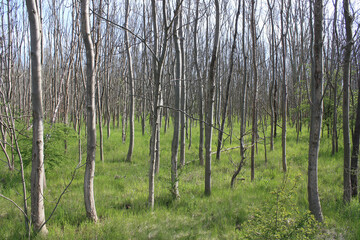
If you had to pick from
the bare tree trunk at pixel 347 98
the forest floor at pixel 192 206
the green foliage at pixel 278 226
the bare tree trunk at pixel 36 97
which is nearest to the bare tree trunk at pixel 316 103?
the forest floor at pixel 192 206

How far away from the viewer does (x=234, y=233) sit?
308cm

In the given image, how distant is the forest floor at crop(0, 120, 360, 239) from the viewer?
2.47 meters

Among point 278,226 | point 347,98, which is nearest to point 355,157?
point 347,98

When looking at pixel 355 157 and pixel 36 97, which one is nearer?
pixel 36 97

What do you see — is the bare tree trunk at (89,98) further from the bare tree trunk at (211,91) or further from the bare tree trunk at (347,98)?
the bare tree trunk at (347,98)

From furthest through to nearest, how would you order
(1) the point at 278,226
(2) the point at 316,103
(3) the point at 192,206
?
(3) the point at 192,206 → (2) the point at 316,103 → (1) the point at 278,226

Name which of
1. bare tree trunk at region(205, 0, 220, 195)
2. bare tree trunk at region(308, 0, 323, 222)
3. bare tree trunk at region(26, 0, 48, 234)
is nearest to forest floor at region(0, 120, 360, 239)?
bare tree trunk at region(308, 0, 323, 222)

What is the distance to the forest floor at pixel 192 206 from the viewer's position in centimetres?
247

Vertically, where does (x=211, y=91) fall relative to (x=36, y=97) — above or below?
above

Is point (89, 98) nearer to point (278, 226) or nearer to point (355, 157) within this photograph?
point (278, 226)

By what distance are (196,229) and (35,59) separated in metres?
2.87

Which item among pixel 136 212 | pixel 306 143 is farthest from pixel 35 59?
pixel 306 143

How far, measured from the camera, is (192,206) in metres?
3.83

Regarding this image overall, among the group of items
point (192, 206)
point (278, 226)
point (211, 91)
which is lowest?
point (192, 206)
